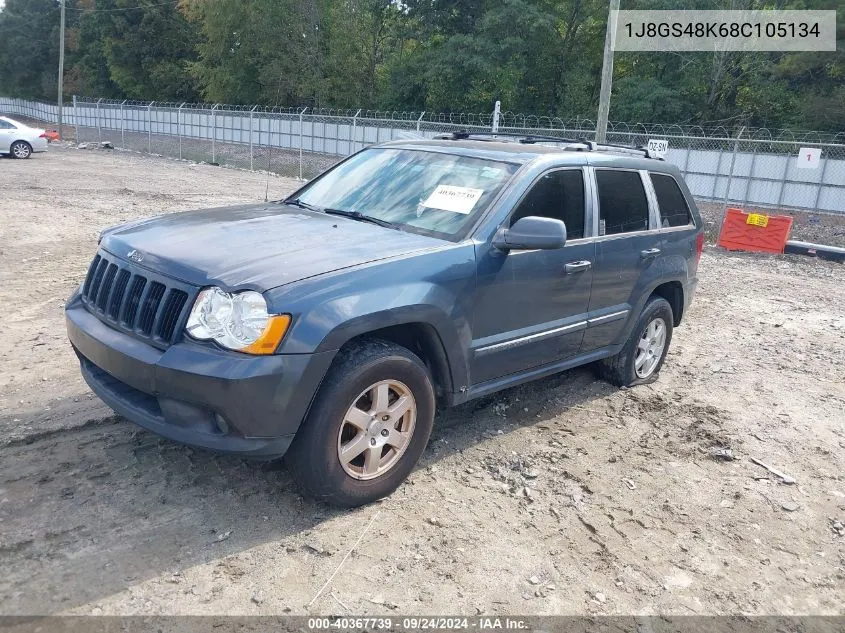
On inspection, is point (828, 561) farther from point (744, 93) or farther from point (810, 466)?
point (744, 93)

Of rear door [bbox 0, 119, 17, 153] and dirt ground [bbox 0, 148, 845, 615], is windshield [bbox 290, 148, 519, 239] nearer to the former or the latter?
dirt ground [bbox 0, 148, 845, 615]

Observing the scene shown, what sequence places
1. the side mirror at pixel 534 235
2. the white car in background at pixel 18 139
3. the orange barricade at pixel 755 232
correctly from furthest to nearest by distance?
the white car in background at pixel 18 139 → the orange barricade at pixel 755 232 → the side mirror at pixel 534 235

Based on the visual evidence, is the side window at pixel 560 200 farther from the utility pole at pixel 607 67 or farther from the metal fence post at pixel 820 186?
the metal fence post at pixel 820 186

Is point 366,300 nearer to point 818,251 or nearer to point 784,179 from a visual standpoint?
point 818,251

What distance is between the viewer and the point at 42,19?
71250mm

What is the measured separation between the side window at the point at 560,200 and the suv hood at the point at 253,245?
77 centimetres

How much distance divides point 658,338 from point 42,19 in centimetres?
8290

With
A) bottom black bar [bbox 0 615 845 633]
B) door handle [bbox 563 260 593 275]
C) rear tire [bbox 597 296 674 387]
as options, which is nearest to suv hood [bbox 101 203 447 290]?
door handle [bbox 563 260 593 275]

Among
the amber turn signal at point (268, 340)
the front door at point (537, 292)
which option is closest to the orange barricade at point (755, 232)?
the front door at point (537, 292)

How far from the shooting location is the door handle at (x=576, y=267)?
14.5ft

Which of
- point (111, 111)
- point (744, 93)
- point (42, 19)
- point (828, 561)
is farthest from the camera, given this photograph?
point (42, 19)

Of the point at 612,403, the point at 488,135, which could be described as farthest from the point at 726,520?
the point at 488,135

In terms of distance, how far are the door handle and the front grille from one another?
2.34 meters

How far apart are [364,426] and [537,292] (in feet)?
4.75
